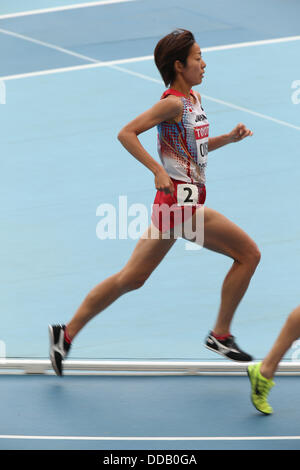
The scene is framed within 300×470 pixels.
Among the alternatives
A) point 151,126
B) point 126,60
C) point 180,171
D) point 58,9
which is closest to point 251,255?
point 180,171

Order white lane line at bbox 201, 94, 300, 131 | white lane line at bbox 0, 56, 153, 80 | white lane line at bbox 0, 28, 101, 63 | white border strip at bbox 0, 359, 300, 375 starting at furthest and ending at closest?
white lane line at bbox 0, 28, 101, 63 < white lane line at bbox 0, 56, 153, 80 < white lane line at bbox 201, 94, 300, 131 < white border strip at bbox 0, 359, 300, 375

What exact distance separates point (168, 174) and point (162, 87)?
575 centimetres

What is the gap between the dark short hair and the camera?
19.3ft

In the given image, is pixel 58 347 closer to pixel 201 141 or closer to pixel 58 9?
pixel 201 141

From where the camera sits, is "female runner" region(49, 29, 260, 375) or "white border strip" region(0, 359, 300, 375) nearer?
"female runner" region(49, 29, 260, 375)

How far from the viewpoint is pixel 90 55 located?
12.7m

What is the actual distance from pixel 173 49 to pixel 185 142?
548 mm

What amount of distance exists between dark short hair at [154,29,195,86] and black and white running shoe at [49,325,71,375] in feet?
5.74

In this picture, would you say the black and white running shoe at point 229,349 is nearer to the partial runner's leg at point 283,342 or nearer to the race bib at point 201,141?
the partial runner's leg at point 283,342

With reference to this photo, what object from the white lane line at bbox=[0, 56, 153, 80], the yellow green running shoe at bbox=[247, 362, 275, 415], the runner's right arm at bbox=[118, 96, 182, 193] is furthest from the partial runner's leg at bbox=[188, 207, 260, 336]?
the white lane line at bbox=[0, 56, 153, 80]

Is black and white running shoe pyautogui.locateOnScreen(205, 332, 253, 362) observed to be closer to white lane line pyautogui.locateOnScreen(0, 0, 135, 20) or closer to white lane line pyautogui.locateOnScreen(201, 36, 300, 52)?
white lane line pyautogui.locateOnScreen(201, 36, 300, 52)

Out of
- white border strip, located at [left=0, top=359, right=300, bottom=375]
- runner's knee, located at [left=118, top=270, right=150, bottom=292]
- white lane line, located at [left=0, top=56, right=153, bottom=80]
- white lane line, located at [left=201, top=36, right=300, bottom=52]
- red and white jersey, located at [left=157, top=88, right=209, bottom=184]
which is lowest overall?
white border strip, located at [left=0, top=359, right=300, bottom=375]

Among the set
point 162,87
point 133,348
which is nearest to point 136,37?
point 162,87

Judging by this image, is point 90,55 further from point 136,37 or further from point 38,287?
point 38,287
